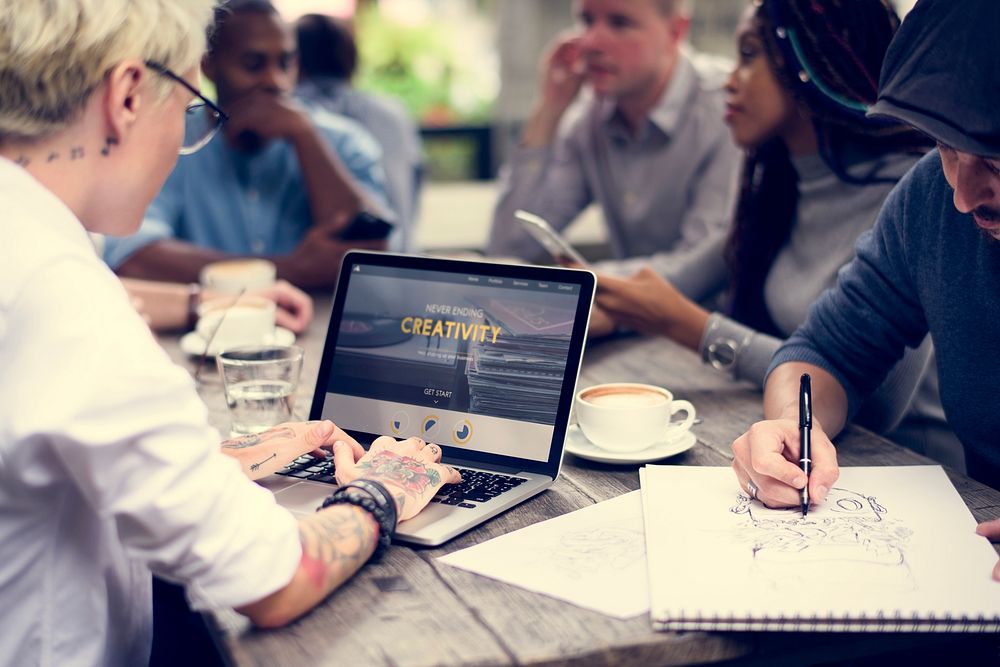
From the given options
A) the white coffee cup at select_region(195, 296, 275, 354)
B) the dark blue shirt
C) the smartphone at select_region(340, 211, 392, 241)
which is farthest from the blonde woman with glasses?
the smartphone at select_region(340, 211, 392, 241)

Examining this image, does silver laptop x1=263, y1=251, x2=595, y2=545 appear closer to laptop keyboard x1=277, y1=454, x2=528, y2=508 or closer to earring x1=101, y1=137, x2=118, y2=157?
laptop keyboard x1=277, y1=454, x2=528, y2=508

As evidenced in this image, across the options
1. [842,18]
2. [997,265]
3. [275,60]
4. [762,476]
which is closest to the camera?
[762,476]

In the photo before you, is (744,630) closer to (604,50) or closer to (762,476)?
(762,476)

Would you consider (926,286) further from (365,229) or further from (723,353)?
(365,229)

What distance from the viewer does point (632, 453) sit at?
127cm

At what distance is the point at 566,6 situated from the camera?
5676 mm

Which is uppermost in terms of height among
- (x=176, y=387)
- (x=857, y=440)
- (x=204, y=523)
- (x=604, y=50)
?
(x=604, y=50)

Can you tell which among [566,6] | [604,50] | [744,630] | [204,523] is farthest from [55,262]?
[566,6]

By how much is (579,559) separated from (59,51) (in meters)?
0.68

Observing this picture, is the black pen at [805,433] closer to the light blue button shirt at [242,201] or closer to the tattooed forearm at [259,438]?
the tattooed forearm at [259,438]

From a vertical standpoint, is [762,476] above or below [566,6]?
below

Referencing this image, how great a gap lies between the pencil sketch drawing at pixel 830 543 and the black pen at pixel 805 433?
20 mm

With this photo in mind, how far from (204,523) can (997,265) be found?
97 centimetres

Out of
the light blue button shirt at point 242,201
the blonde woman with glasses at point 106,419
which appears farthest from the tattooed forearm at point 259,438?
the light blue button shirt at point 242,201
